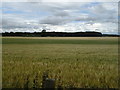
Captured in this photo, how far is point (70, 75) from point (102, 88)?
1.97 meters

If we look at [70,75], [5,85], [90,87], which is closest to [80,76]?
[70,75]

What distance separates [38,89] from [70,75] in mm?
2249

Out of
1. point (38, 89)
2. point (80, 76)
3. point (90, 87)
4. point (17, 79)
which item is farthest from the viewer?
point (80, 76)

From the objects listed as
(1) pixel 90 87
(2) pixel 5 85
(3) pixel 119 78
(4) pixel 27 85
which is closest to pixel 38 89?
(4) pixel 27 85

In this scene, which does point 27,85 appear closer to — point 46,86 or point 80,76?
point 46,86

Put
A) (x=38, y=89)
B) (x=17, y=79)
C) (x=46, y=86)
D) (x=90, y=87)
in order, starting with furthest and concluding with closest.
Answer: (x=17, y=79) < (x=90, y=87) < (x=38, y=89) < (x=46, y=86)

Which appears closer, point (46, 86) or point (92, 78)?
point (46, 86)

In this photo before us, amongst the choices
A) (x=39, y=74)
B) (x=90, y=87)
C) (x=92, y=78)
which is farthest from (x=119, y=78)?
(x=39, y=74)

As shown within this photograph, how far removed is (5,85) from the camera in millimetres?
7309

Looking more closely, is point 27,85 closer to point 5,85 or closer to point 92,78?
point 5,85

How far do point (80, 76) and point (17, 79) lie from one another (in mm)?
2402

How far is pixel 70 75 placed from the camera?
879 cm

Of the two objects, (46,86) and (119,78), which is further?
(119,78)

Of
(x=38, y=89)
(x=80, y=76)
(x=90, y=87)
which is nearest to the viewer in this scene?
(x=38, y=89)
